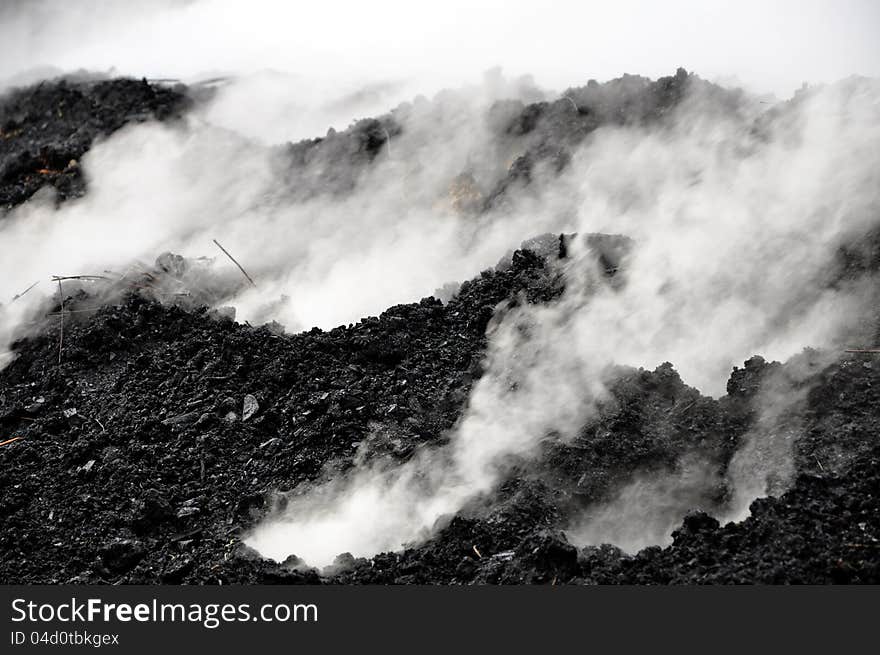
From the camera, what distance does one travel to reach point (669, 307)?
6.28 m

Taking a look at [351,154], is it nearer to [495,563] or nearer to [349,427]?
[349,427]

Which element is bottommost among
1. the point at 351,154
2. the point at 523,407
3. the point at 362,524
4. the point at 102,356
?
the point at 362,524

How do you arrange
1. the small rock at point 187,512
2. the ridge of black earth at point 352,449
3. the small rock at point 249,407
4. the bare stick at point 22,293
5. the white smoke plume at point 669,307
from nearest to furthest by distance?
the ridge of black earth at point 352,449, the white smoke plume at point 669,307, the small rock at point 187,512, the small rock at point 249,407, the bare stick at point 22,293

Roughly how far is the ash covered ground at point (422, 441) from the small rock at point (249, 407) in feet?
0.09

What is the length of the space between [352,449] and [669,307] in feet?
7.13

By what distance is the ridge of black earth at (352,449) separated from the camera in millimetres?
4488

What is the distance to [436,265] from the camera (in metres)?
7.89

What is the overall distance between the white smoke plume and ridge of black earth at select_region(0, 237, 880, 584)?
16 centimetres

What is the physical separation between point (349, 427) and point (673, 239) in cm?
265

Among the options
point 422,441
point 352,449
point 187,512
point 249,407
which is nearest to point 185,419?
point 249,407

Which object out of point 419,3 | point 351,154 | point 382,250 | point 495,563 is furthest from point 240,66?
point 495,563

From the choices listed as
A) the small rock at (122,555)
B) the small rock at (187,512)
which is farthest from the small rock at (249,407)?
the small rock at (122,555)

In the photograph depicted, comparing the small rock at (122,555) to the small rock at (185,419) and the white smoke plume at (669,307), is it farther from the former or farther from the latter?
the small rock at (185,419)

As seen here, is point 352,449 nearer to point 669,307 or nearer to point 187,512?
point 187,512
